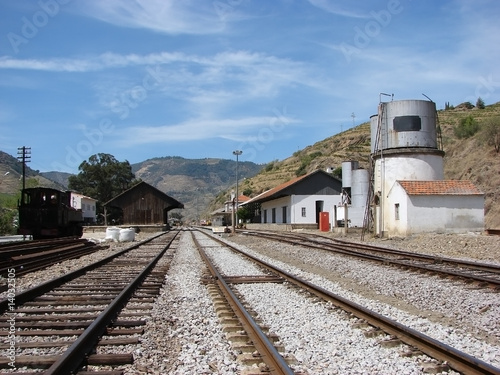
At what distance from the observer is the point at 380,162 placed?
3022 cm

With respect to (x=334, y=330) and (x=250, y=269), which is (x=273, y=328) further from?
(x=250, y=269)

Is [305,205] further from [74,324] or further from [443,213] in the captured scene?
[74,324]

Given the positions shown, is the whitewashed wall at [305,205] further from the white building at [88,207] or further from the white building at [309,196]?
the white building at [88,207]

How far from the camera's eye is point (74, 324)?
6109mm

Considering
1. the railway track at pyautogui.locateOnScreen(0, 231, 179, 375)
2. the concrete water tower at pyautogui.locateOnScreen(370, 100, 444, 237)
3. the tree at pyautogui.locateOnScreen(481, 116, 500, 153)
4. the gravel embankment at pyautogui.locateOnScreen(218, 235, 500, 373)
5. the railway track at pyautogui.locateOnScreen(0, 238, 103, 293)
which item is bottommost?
the gravel embankment at pyautogui.locateOnScreen(218, 235, 500, 373)

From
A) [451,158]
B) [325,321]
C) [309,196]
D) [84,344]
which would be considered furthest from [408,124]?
[84,344]

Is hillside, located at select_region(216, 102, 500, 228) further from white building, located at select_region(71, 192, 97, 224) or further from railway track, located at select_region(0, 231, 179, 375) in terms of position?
white building, located at select_region(71, 192, 97, 224)

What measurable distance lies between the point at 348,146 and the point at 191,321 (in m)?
99.0

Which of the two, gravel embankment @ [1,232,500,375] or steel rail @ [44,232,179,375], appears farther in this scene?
gravel embankment @ [1,232,500,375]

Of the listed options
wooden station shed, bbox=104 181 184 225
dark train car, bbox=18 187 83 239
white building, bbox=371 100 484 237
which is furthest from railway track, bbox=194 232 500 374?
wooden station shed, bbox=104 181 184 225

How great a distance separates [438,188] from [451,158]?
2780 centimetres

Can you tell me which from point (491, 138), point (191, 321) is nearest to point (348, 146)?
point (491, 138)

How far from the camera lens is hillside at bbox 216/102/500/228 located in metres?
38.3

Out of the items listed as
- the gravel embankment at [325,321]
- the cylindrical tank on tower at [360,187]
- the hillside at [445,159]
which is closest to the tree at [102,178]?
the hillside at [445,159]
